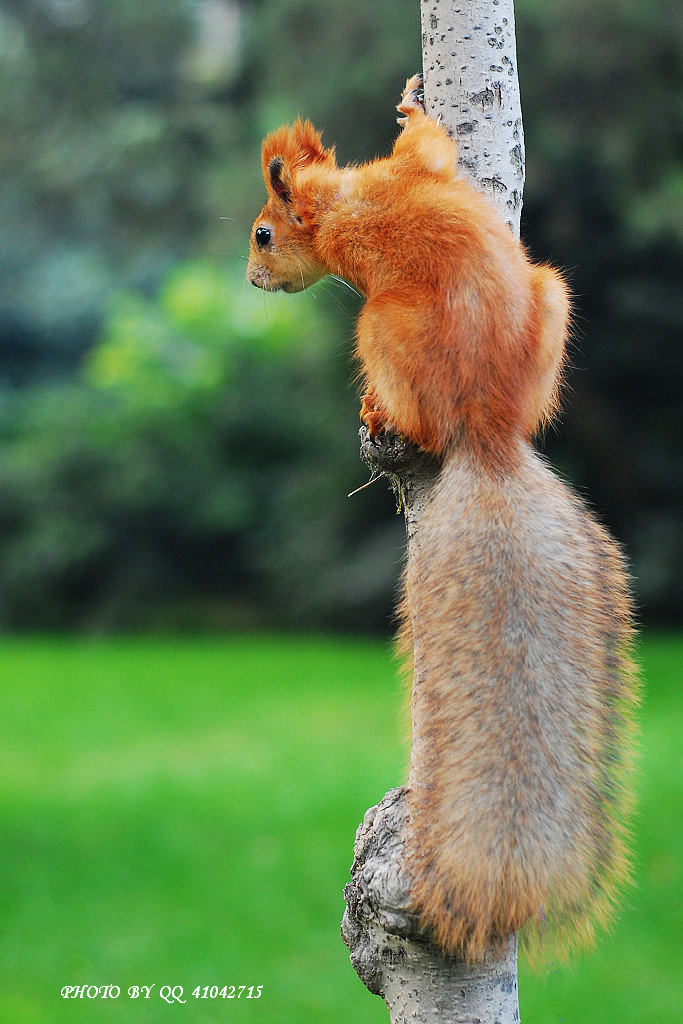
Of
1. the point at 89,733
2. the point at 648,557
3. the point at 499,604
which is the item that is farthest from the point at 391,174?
the point at 648,557

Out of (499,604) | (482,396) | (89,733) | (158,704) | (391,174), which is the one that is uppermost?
(158,704)

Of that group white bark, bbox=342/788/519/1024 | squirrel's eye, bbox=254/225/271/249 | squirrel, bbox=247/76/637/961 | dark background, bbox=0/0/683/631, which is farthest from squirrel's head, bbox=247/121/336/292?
dark background, bbox=0/0/683/631

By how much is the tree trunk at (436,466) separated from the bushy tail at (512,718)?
0.09 m

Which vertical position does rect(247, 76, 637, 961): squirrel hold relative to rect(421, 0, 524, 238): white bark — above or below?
below

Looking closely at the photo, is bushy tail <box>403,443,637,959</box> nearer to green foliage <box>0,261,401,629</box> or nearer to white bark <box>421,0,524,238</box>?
white bark <box>421,0,524,238</box>

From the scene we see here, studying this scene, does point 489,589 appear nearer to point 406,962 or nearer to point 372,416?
point 372,416

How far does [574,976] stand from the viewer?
3754mm

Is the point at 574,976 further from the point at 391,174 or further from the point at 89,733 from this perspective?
the point at 89,733

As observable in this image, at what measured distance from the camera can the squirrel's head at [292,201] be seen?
5.23 feet

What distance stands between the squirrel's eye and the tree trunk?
11.5 inches

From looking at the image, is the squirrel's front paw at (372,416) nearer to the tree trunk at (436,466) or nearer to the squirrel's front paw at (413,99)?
the tree trunk at (436,466)

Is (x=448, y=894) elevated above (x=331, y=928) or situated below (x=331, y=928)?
below

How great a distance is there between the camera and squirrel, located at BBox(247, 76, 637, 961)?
127cm

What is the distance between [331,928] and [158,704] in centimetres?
429
